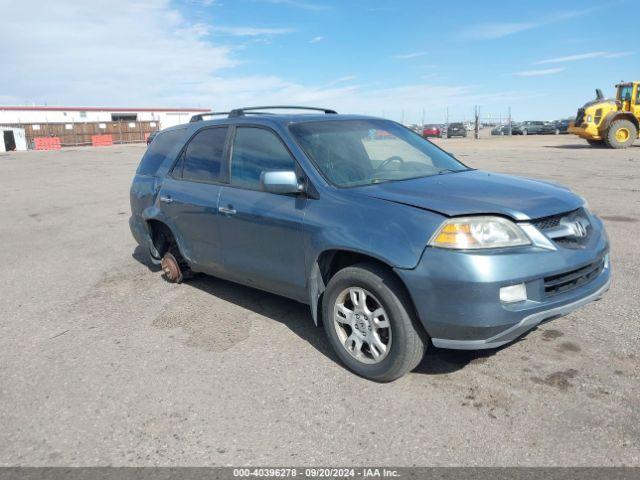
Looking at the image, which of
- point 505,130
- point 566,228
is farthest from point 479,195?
point 505,130

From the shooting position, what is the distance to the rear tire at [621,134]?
22.9m

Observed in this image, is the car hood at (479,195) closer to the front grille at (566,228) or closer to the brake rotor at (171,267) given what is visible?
the front grille at (566,228)

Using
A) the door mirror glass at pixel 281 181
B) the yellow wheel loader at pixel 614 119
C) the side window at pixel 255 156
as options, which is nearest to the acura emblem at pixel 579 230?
the door mirror glass at pixel 281 181

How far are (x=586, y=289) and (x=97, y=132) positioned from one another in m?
62.3

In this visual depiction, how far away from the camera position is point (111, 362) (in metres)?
3.93

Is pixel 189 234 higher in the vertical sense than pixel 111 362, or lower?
higher

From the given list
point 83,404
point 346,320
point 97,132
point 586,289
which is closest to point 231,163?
point 346,320

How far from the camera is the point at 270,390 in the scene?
343 centimetres

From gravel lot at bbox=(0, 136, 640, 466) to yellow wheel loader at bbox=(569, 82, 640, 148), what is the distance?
2033cm

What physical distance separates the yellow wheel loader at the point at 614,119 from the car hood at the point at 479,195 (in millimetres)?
22084

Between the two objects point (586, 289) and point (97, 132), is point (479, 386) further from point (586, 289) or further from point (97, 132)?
point (97, 132)

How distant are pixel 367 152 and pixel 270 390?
201cm

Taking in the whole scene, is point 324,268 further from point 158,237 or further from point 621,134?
point 621,134

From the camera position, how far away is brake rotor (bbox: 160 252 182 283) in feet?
18.3
